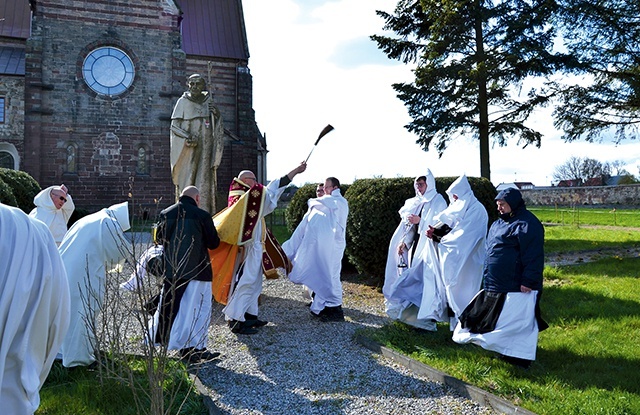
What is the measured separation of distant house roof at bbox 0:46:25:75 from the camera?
23.5 meters

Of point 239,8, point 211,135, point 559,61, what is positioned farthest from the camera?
point 239,8

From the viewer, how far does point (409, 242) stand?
25.3 ft

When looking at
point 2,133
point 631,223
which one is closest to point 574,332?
point 631,223

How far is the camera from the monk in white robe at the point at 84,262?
5047 millimetres

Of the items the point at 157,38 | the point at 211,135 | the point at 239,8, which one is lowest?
the point at 211,135

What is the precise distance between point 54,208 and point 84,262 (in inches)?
89.2

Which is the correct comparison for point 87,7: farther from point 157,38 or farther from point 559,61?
point 559,61

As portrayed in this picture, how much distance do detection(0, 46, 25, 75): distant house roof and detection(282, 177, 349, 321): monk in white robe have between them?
21.3 m

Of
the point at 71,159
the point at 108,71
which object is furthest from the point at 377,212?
the point at 108,71

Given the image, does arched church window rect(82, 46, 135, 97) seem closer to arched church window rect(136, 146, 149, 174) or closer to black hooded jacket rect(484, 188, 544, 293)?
arched church window rect(136, 146, 149, 174)

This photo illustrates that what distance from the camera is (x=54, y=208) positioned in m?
6.91

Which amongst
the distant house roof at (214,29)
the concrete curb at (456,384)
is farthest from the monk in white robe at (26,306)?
the distant house roof at (214,29)

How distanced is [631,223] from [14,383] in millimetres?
21873

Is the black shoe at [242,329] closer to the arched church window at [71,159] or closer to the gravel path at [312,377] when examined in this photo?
the gravel path at [312,377]
